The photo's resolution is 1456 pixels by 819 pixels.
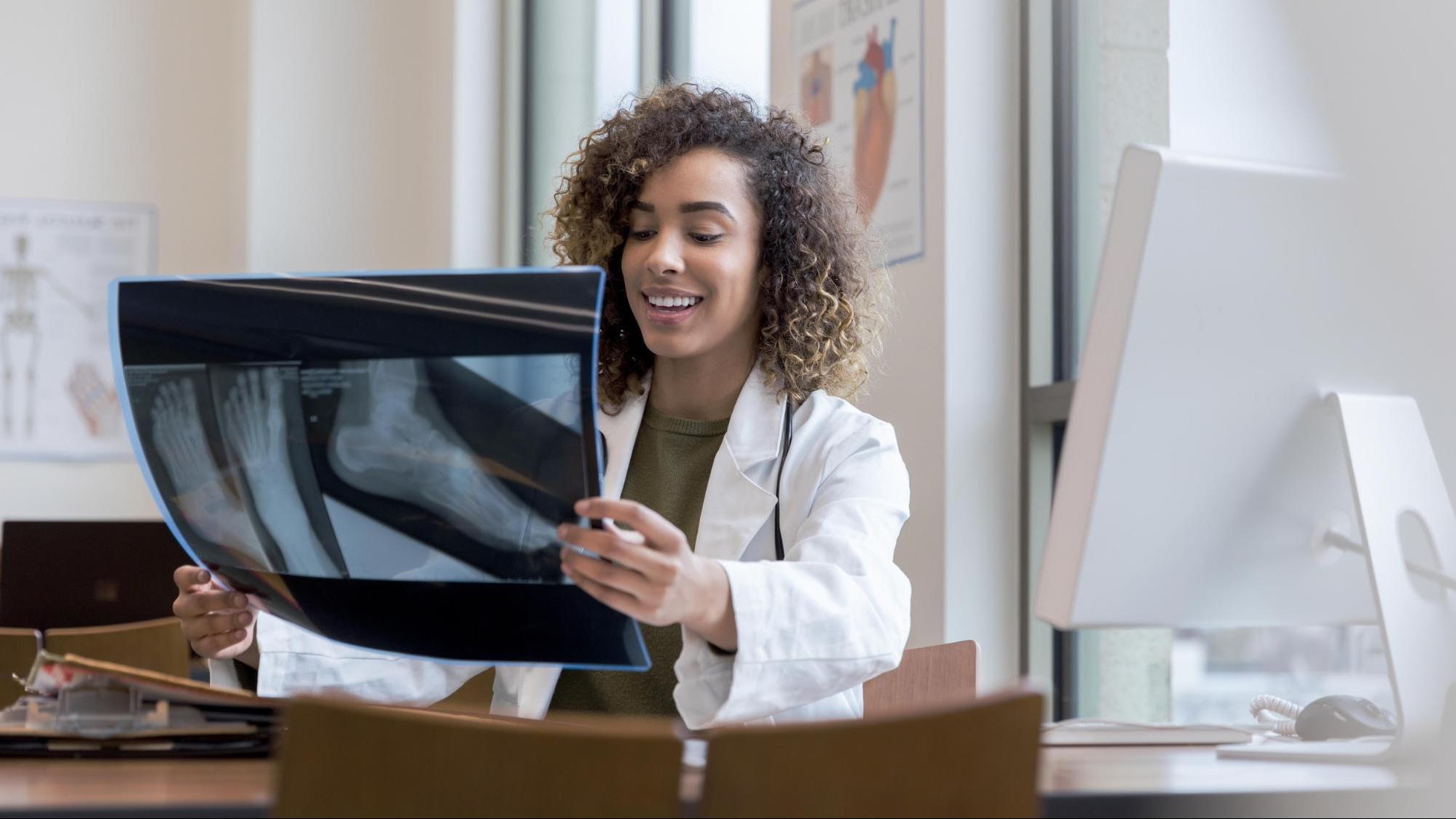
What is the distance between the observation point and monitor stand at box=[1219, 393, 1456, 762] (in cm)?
114

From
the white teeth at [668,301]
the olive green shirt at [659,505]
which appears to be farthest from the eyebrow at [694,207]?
the olive green shirt at [659,505]

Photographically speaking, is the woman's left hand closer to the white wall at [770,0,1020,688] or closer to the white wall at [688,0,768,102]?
the white wall at [770,0,1020,688]

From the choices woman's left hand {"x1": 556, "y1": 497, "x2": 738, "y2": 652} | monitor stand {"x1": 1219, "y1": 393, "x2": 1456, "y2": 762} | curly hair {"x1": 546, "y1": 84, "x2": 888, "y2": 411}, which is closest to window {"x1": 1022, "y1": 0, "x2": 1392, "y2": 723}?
curly hair {"x1": 546, "y1": 84, "x2": 888, "y2": 411}

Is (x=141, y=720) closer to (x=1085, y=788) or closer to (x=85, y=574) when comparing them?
(x=1085, y=788)

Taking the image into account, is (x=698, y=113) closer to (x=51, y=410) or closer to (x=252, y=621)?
(x=252, y=621)

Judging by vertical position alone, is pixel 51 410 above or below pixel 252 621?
above

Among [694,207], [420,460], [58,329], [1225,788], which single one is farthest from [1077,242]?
[58,329]

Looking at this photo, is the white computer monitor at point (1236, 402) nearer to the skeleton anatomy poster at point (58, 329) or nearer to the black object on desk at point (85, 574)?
the black object on desk at point (85, 574)

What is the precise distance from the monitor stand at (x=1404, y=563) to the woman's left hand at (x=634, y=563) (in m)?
0.51

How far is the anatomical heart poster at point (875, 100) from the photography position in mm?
2473

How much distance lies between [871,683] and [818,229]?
552 millimetres

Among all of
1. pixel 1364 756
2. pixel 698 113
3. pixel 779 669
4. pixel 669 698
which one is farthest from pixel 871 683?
pixel 698 113

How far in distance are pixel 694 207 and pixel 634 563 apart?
0.75 m

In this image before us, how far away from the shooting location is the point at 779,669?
3.98 feet
